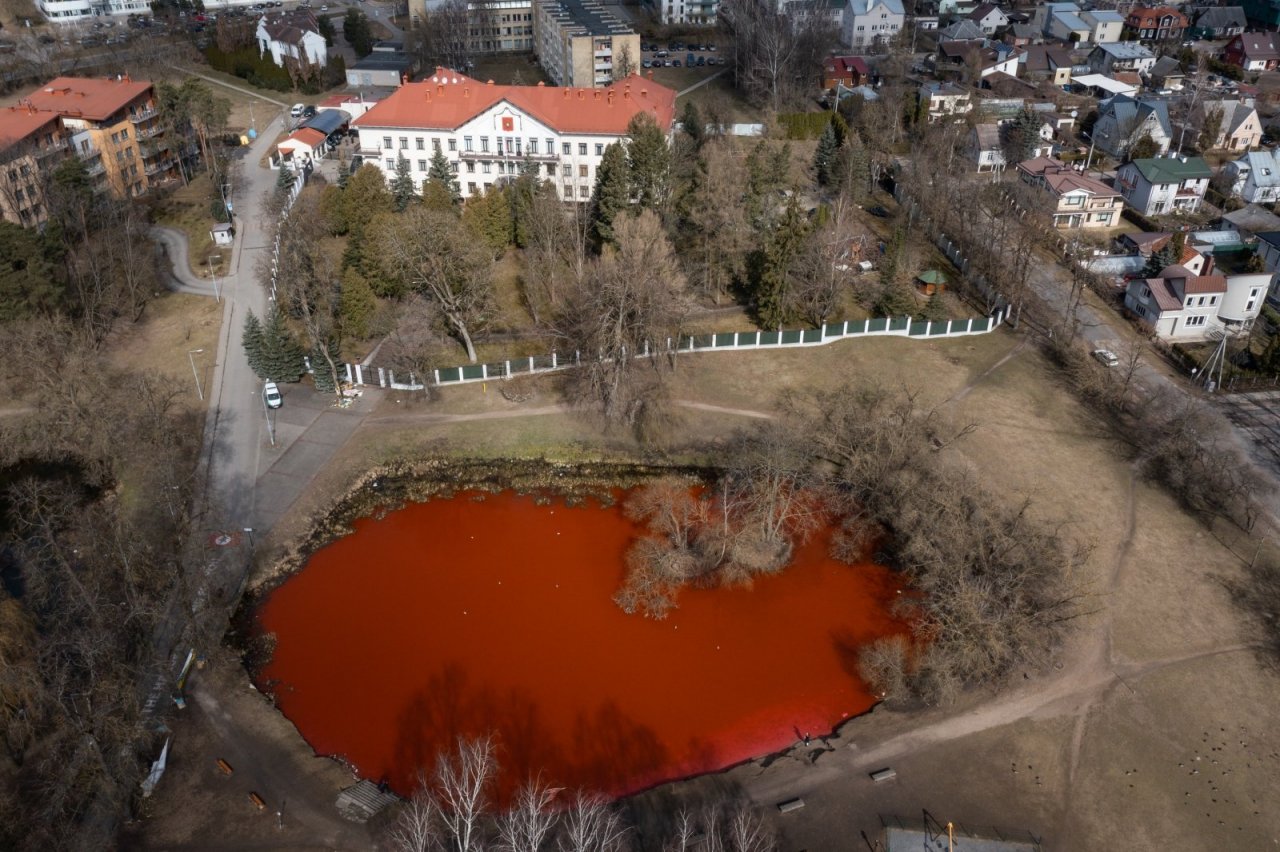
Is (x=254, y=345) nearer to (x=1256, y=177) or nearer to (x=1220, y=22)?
(x=1256, y=177)

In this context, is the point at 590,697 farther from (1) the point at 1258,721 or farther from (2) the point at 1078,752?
(1) the point at 1258,721

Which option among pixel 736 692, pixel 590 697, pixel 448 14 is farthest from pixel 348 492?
pixel 448 14

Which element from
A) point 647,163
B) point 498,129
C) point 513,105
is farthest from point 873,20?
point 647,163

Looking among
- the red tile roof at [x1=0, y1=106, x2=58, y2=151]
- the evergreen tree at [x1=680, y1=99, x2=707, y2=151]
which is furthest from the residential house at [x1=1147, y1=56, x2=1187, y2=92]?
the red tile roof at [x1=0, y1=106, x2=58, y2=151]

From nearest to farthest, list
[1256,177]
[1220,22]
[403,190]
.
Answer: [403,190]
[1256,177]
[1220,22]

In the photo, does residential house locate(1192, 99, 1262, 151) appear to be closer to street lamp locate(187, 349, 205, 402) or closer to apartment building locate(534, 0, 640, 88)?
apartment building locate(534, 0, 640, 88)

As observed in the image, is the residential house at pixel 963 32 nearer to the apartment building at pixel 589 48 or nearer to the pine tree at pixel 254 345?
the apartment building at pixel 589 48
